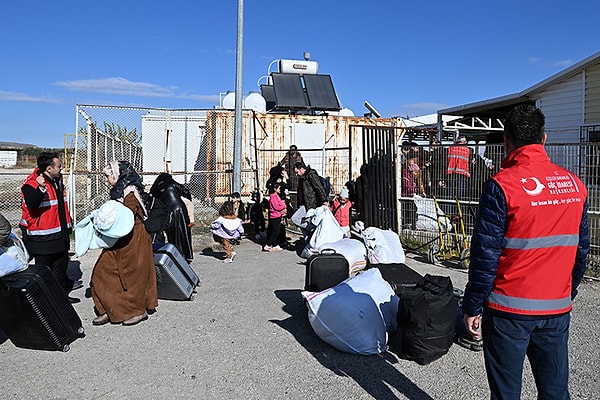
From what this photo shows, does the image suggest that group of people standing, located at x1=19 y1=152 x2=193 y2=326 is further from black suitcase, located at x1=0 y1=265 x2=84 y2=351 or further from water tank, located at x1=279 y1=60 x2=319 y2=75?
water tank, located at x1=279 y1=60 x2=319 y2=75

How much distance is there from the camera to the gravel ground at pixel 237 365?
4.19 metres

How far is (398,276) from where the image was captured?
6191 millimetres

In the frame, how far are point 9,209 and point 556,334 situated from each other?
48.3 ft

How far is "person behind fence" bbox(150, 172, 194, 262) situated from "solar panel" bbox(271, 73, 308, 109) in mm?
→ 10077

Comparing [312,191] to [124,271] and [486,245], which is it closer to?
[124,271]

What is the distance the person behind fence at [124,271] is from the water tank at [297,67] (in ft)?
54.2

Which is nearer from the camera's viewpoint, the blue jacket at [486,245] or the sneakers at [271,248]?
the blue jacket at [486,245]

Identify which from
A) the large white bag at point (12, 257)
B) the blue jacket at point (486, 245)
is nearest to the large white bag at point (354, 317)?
the blue jacket at point (486, 245)

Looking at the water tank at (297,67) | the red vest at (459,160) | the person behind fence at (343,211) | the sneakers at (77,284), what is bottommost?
the sneakers at (77,284)

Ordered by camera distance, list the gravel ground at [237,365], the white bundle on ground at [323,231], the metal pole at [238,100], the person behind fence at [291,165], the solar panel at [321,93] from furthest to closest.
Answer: the solar panel at [321,93] → the person behind fence at [291,165] → the metal pole at [238,100] → the white bundle on ground at [323,231] → the gravel ground at [237,365]

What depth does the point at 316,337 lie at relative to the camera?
5398mm

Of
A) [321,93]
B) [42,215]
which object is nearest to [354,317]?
[42,215]

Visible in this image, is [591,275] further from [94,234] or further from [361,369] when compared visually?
[94,234]

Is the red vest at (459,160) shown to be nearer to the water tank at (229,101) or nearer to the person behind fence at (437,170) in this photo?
the person behind fence at (437,170)
